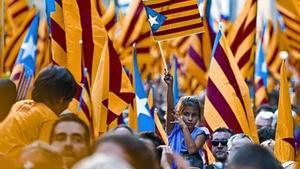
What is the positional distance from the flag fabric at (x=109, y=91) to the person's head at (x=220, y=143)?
105 centimetres

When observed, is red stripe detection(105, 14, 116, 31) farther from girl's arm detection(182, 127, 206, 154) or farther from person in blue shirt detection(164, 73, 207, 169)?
girl's arm detection(182, 127, 206, 154)

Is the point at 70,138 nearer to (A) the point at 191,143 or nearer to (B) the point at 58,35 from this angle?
(A) the point at 191,143

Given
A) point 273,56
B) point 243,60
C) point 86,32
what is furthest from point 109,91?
point 273,56

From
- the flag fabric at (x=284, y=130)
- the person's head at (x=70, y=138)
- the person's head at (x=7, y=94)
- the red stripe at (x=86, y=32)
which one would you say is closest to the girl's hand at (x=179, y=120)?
the flag fabric at (x=284, y=130)

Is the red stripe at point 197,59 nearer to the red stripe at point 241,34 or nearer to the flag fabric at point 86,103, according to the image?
the red stripe at point 241,34

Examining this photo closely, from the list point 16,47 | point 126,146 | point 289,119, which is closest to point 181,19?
point 289,119

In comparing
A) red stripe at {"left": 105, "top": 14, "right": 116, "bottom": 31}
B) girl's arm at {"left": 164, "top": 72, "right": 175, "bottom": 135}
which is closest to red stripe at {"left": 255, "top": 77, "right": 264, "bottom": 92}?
red stripe at {"left": 105, "top": 14, "right": 116, "bottom": 31}

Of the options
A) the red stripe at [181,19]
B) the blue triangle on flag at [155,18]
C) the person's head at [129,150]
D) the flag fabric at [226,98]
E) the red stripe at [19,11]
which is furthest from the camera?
the red stripe at [19,11]

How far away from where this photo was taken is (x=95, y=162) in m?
4.97

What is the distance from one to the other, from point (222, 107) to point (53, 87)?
3729mm

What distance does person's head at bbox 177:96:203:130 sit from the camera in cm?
970

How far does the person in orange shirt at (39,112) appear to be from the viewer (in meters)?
7.29

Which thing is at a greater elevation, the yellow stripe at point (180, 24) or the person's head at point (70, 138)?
the yellow stripe at point (180, 24)

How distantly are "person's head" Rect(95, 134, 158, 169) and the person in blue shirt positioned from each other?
3.55 metres
